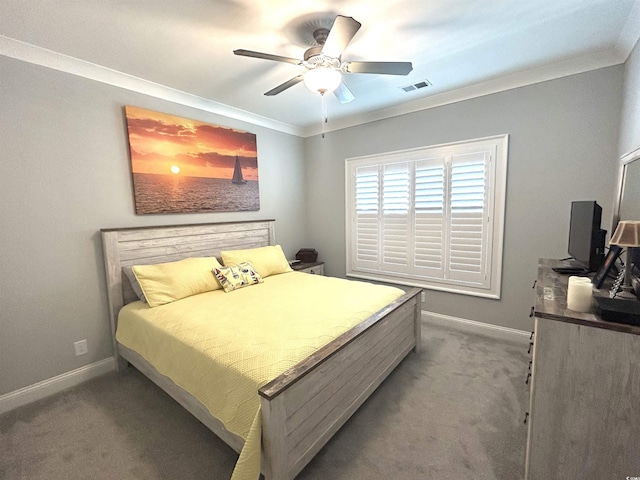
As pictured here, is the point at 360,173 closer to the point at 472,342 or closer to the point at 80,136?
the point at 472,342

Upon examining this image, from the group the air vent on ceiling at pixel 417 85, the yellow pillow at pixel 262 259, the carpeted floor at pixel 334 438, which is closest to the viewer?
the carpeted floor at pixel 334 438

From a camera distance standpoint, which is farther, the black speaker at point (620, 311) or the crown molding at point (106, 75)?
the crown molding at point (106, 75)

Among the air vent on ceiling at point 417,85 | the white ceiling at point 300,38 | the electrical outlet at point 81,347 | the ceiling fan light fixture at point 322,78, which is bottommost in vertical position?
the electrical outlet at point 81,347

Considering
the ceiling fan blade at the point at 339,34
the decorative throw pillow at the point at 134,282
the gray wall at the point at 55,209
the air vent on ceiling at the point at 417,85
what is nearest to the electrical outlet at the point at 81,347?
the gray wall at the point at 55,209

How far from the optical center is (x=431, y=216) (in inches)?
128

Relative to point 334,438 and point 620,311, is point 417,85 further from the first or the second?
point 334,438

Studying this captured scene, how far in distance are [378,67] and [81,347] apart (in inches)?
128

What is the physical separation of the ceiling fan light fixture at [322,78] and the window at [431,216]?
179 cm

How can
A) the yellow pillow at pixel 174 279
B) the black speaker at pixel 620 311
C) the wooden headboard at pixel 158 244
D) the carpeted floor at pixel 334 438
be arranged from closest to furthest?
the black speaker at pixel 620 311, the carpeted floor at pixel 334 438, the yellow pillow at pixel 174 279, the wooden headboard at pixel 158 244

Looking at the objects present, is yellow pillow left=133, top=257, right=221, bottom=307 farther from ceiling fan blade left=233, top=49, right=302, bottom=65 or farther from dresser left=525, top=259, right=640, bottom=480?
dresser left=525, top=259, right=640, bottom=480

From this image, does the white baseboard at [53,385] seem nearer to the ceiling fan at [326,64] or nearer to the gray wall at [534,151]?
the ceiling fan at [326,64]

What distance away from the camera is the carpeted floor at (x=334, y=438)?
1.53 meters

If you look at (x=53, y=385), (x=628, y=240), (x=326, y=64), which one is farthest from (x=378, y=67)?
(x=53, y=385)

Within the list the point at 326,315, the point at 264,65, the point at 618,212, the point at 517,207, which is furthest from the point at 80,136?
the point at 618,212
